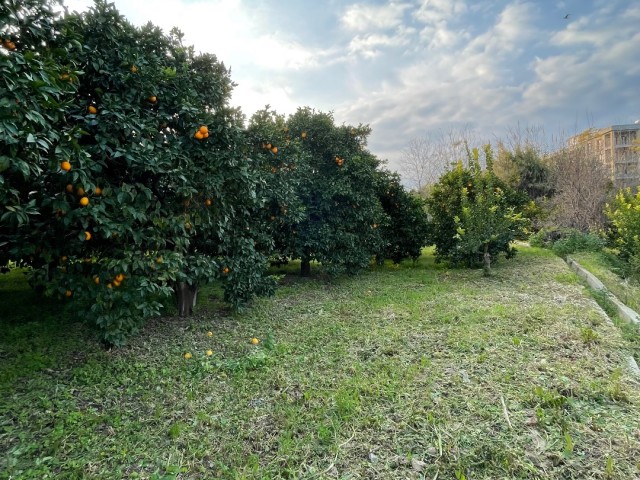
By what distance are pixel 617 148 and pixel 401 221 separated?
12500 millimetres

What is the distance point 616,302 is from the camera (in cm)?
416

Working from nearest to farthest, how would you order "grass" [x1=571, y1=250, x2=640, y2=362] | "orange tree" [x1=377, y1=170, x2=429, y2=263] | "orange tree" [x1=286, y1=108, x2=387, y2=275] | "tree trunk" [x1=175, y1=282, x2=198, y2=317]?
"grass" [x1=571, y1=250, x2=640, y2=362] < "tree trunk" [x1=175, y1=282, x2=198, y2=317] < "orange tree" [x1=286, y1=108, x2=387, y2=275] < "orange tree" [x1=377, y1=170, x2=429, y2=263]

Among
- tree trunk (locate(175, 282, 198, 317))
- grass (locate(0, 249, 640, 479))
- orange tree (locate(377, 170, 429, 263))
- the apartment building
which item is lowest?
grass (locate(0, 249, 640, 479))

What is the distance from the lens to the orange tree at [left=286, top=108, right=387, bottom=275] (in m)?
5.71

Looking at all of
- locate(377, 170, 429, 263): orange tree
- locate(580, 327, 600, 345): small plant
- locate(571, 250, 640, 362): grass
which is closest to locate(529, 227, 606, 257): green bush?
locate(571, 250, 640, 362): grass

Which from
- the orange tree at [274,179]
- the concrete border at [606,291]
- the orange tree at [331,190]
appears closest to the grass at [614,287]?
the concrete border at [606,291]

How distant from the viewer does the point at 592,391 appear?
215cm

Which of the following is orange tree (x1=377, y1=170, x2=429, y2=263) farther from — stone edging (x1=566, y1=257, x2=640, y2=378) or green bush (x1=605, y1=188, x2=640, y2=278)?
green bush (x1=605, y1=188, x2=640, y2=278)

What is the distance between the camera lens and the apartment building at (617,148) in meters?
12.4

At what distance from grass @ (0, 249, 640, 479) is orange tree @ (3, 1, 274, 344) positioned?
0.65 metres

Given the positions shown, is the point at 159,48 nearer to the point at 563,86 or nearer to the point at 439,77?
the point at 439,77

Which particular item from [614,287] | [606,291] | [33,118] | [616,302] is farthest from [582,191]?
[33,118]

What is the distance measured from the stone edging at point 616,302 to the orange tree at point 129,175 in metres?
3.30

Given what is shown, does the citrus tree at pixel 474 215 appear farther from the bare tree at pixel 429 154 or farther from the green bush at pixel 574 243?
the bare tree at pixel 429 154
